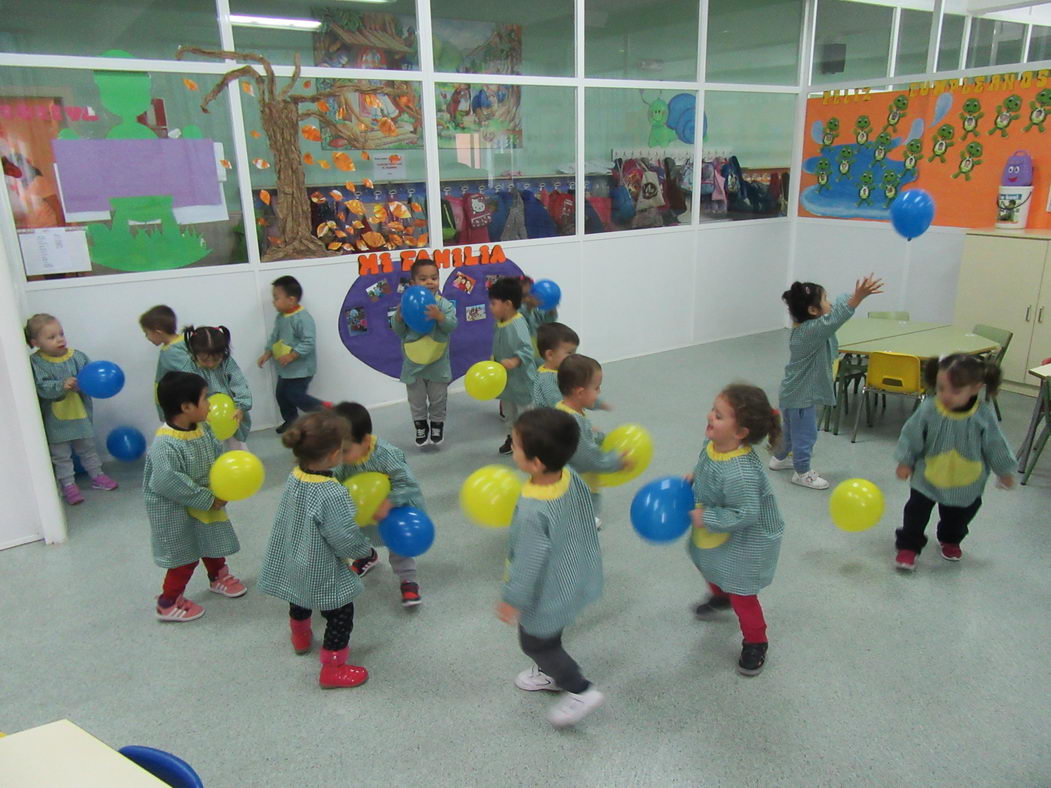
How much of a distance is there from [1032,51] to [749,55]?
2276 millimetres

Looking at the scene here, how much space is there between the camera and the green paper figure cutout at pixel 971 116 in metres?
5.89

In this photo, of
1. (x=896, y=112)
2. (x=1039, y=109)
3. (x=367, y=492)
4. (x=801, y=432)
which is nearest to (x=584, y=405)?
(x=367, y=492)

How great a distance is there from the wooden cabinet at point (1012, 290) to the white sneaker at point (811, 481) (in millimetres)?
2565

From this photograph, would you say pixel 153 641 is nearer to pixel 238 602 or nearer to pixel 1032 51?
pixel 238 602

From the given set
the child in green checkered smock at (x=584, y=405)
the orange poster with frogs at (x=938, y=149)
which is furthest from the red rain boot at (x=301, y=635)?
the orange poster with frogs at (x=938, y=149)

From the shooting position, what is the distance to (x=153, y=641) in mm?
2807

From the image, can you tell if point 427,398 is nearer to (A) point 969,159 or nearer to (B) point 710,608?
(B) point 710,608

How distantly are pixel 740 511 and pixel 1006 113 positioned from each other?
5.27 meters

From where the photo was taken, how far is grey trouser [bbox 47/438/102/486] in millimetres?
3996

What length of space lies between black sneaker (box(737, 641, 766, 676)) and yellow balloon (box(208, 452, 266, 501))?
1826 mm

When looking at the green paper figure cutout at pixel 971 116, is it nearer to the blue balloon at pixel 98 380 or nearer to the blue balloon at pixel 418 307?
the blue balloon at pixel 418 307

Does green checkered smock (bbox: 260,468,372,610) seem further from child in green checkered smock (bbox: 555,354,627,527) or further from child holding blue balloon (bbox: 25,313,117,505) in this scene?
child holding blue balloon (bbox: 25,313,117,505)

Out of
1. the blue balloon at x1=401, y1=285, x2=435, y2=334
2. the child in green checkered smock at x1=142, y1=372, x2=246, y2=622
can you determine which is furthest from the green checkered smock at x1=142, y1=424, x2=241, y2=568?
the blue balloon at x1=401, y1=285, x2=435, y2=334

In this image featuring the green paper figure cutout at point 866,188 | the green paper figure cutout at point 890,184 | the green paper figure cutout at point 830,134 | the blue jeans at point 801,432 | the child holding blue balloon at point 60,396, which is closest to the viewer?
the child holding blue balloon at point 60,396
